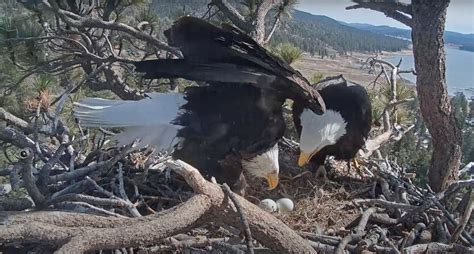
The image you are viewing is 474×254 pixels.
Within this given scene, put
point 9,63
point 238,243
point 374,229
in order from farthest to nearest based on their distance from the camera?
point 9,63 → point 374,229 → point 238,243

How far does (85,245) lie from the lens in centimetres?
→ 104

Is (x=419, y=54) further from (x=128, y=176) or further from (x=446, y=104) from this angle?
(x=128, y=176)

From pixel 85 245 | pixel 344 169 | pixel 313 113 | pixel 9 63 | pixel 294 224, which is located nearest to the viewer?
pixel 85 245

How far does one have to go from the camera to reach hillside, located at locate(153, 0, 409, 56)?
3.62 metres

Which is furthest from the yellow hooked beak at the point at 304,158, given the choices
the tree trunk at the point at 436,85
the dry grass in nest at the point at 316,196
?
the tree trunk at the point at 436,85

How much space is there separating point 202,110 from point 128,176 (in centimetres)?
41

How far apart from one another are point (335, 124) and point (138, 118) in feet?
2.88

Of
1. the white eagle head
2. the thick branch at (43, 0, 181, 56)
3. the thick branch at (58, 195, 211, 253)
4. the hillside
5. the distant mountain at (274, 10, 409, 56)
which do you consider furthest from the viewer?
the distant mountain at (274, 10, 409, 56)

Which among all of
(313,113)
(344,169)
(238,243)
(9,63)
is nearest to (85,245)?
(238,243)

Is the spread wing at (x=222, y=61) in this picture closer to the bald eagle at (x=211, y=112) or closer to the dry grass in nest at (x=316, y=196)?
the bald eagle at (x=211, y=112)

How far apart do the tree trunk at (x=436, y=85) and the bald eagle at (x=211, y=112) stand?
46 centimetres

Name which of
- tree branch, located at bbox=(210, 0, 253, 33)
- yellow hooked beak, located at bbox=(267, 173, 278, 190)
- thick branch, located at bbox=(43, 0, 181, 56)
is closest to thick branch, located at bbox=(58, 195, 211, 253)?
→ yellow hooked beak, located at bbox=(267, 173, 278, 190)

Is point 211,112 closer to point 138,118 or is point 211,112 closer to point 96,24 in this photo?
point 138,118

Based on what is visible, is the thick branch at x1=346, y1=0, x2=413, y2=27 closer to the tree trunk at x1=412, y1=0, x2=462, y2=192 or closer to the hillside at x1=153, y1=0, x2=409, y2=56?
the tree trunk at x1=412, y1=0, x2=462, y2=192
